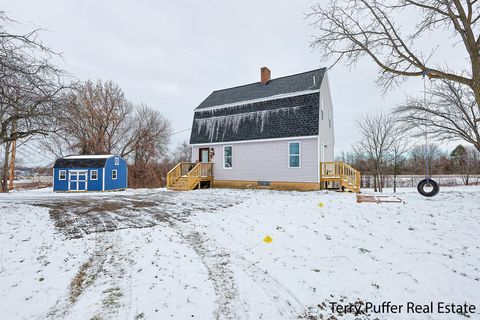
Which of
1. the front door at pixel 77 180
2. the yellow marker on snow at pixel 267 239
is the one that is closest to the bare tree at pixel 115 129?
the front door at pixel 77 180

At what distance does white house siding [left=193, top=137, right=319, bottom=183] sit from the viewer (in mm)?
13227

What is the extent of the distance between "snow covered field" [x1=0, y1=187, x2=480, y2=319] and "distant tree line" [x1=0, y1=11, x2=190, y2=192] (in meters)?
3.17

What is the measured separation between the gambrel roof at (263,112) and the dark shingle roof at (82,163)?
790 cm

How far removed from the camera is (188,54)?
2030 cm

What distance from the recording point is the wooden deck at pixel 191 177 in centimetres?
1486

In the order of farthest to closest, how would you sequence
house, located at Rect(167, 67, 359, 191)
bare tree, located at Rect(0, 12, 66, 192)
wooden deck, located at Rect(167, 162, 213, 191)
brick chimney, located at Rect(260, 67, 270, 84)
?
brick chimney, located at Rect(260, 67, 270, 84) < wooden deck, located at Rect(167, 162, 213, 191) < house, located at Rect(167, 67, 359, 191) < bare tree, located at Rect(0, 12, 66, 192)

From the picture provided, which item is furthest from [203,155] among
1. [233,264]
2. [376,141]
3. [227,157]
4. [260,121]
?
[376,141]

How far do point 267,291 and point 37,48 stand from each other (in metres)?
6.59

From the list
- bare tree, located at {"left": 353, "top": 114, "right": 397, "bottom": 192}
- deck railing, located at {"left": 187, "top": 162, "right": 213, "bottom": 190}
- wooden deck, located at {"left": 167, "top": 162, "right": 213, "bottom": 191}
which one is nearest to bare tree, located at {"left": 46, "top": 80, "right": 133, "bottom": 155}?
wooden deck, located at {"left": 167, "top": 162, "right": 213, "bottom": 191}

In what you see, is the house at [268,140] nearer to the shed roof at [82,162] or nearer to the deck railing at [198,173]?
the deck railing at [198,173]

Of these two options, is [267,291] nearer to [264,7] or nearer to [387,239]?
[387,239]

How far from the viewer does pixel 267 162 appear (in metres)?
14.6

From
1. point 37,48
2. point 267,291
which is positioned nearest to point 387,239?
point 267,291

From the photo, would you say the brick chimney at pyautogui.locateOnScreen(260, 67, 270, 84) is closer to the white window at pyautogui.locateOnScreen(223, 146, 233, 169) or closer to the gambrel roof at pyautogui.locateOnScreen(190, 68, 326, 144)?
the gambrel roof at pyautogui.locateOnScreen(190, 68, 326, 144)
